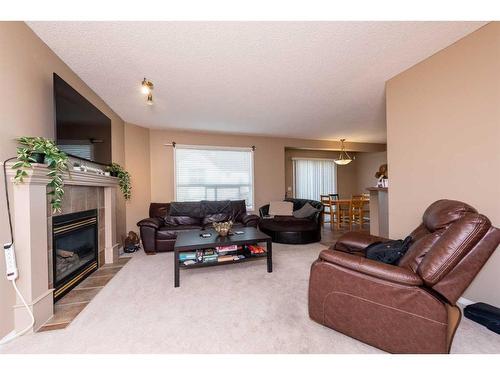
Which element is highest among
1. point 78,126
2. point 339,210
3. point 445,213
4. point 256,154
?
point 256,154

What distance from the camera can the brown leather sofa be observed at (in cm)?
350

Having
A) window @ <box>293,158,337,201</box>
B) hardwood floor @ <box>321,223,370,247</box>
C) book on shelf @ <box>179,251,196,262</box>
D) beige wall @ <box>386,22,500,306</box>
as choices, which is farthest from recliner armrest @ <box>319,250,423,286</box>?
window @ <box>293,158,337,201</box>

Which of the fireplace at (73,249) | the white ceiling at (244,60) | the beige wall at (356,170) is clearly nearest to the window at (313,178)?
the beige wall at (356,170)

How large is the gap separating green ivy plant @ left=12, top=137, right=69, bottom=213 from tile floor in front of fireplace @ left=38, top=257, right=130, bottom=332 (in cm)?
97

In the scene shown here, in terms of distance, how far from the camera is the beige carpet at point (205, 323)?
141 cm

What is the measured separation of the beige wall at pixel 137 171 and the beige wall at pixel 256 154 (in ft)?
0.47

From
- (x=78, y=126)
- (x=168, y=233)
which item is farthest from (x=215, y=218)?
(x=78, y=126)

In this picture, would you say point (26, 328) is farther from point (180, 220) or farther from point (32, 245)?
point (180, 220)

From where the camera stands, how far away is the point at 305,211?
4484 mm

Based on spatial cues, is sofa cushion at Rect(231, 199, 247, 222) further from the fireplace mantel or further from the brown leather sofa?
the fireplace mantel

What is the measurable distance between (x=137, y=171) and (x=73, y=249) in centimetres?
203

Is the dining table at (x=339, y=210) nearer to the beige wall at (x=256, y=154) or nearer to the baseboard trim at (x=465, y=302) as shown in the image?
the beige wall at (x=256, y=154)
